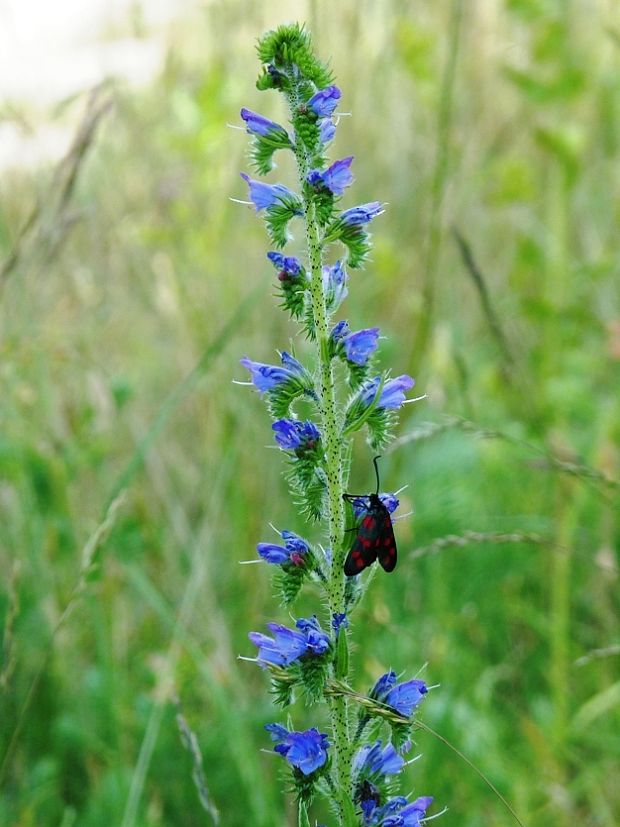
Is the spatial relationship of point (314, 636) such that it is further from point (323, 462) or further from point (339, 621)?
point (323, 462)

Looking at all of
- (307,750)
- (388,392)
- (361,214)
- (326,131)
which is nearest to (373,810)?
(307,750)

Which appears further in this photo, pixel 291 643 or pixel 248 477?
pixel 248 477

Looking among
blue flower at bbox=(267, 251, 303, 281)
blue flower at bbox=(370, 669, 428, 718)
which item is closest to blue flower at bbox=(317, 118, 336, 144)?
blue flower at bbox=(267, 251, 303, 281)

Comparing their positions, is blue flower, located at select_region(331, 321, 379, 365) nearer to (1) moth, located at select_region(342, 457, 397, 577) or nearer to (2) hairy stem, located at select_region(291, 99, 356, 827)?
(2) hairy stem, located at select_region(291, 99, 356, 827)

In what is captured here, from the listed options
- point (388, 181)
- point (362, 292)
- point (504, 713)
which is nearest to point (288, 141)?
point (504, 713)

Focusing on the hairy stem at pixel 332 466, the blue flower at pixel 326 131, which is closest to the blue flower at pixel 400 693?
the hairy stem at pixel 332 466

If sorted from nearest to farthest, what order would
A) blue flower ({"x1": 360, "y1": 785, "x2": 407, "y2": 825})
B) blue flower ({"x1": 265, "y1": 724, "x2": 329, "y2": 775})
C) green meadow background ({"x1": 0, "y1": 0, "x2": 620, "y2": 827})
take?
blue flower ({"x1": 265, "y1": 724, "x2": 329, "y2": 775}) < blue flower ({"x1": 360, "y1": 785, "x2": 407, "y2": 825}) < green meadow background ({"x1": 0, "y1": 0, "x2": 620, "y2": 827})
